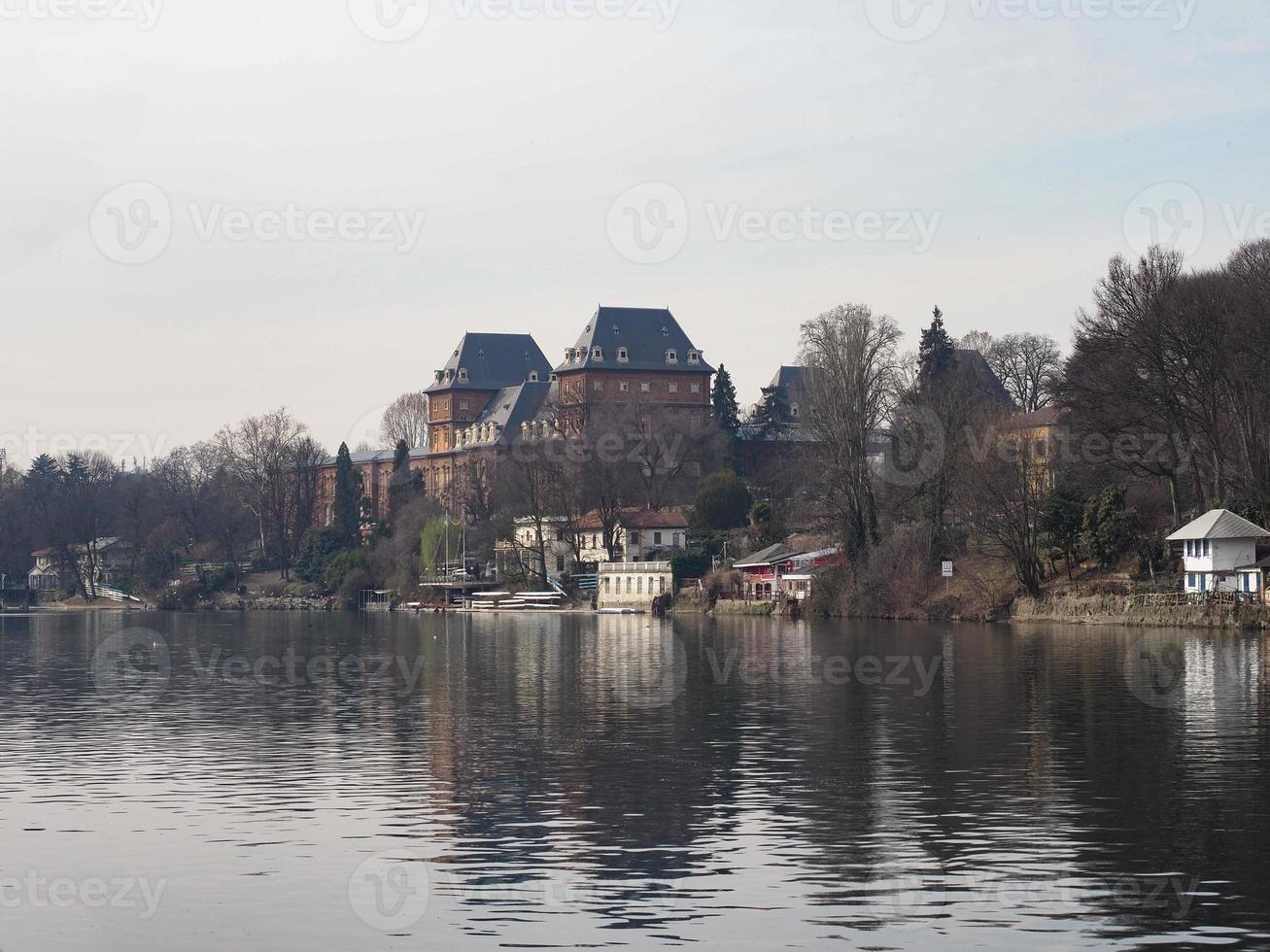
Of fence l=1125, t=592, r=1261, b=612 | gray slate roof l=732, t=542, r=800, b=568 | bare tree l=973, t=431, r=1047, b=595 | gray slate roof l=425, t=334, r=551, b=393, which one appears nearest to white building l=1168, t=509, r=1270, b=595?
fence l=1125, t=592, r=1261, b=612

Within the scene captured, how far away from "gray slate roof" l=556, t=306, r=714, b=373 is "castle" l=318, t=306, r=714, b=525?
0.10m

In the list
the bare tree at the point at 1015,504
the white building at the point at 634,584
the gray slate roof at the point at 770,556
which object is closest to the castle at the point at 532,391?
the white building at the point at 634,584

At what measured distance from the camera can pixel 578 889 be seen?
1722 centimetres

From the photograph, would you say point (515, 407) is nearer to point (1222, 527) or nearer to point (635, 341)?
point (635, 341)

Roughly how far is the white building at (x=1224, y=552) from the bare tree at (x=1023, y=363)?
64.6 metres

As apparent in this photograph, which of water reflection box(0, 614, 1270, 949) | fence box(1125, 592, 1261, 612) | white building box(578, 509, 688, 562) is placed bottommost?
water reflection box(0, 614, 1270, 949)

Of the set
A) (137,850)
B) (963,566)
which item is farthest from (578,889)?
(963,566)

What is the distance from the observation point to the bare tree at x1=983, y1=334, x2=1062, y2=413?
129625mm

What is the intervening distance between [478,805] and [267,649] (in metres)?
45.5

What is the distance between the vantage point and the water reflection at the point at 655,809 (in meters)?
16.1

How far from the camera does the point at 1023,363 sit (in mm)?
131000

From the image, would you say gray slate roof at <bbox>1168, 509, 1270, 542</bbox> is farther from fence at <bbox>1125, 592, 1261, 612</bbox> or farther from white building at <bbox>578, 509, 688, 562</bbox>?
white building at <bbox>578, 509, 688, 562</bbox>

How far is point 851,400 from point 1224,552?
26.0 m

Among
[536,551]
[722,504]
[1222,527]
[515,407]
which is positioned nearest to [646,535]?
[722,504]
